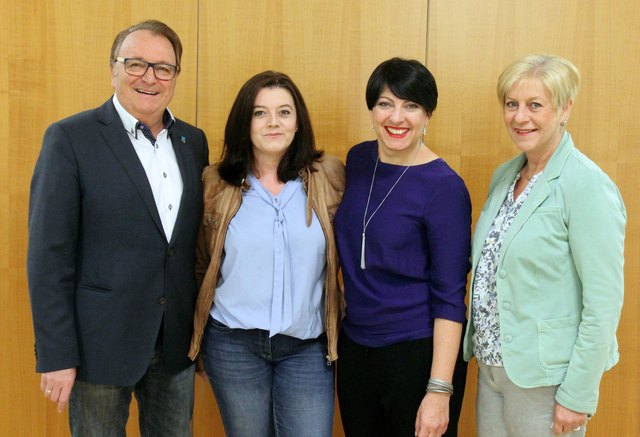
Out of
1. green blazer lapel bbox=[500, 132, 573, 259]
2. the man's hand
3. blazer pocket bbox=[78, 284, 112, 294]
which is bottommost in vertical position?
the man's hand

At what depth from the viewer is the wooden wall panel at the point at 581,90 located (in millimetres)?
2465

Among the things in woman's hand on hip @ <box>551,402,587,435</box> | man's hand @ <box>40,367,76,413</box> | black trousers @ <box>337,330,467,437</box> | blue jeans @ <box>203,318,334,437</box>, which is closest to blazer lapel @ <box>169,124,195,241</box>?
blue jeans @ <box>203,318,334,437</box>

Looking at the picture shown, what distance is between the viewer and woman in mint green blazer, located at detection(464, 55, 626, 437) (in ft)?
5.30

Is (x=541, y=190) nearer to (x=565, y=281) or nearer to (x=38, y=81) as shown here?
(x=565, y=281)

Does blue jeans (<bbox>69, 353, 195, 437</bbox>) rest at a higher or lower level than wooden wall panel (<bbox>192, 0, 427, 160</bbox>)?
lower

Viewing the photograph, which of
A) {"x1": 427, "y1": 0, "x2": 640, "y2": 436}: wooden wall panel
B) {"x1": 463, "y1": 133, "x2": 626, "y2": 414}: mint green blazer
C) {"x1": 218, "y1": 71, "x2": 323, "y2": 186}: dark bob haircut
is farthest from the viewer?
{"x1": 427, "y1": 0, "x2": 640, "y2": 436}: wooden wall panel

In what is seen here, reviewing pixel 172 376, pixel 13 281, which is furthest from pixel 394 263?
pixel 13 281

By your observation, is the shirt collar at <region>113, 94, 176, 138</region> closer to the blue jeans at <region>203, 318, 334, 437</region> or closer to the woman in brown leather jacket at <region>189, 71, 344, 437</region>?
the woman in brown leather jacket at <region>189, 71, 344, 437</region>

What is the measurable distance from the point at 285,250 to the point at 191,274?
13.4 inches

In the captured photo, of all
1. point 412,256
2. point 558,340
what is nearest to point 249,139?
point 412,256

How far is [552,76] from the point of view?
171 centimetres

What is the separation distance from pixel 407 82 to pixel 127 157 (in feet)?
2.92

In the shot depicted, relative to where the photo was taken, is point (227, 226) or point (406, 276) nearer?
point (406, 276)

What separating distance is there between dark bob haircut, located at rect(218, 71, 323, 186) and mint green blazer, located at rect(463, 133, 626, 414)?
2.44ft
